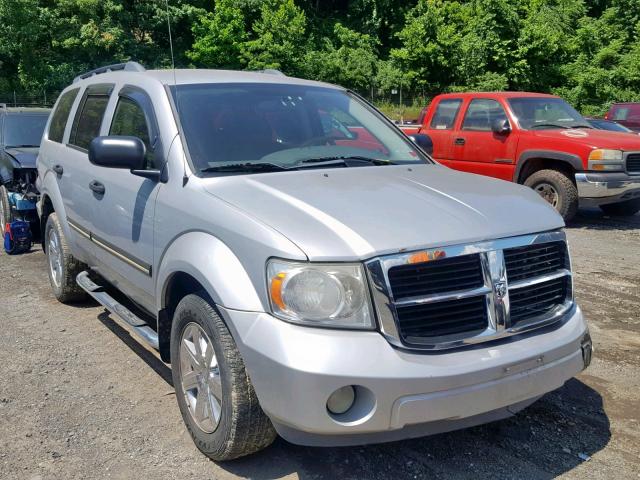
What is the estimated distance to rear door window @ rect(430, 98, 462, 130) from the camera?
11.2 m

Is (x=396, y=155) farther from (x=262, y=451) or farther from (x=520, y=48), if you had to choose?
(x=520, y=48)

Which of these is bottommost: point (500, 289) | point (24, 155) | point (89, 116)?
point (500, 289)

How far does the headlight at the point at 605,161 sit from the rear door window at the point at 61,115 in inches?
273

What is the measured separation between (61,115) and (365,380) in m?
4.32

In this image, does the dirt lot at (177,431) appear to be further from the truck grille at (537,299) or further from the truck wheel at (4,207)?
the truck wheel at (4,207)

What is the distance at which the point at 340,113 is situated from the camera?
14.6 feet

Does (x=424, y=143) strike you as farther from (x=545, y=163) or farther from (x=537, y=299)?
(x=545, y=163)

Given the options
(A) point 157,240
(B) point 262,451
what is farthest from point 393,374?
(A) point 157,240

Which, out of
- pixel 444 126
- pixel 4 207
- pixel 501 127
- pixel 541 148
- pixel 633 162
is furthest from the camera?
pixel 444 126

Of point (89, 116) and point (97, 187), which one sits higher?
point (89, 116)

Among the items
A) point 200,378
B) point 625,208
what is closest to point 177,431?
point 200,378

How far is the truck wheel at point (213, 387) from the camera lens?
290cm

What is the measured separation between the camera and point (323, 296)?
2.70 m

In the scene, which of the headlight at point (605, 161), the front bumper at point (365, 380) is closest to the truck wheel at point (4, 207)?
the front bumper at point (365, 380)
